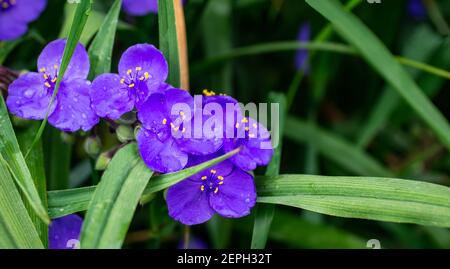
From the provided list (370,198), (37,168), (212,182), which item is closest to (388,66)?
(370,198)

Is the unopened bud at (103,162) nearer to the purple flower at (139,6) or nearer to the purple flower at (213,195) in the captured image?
the purple flower at (213,195)

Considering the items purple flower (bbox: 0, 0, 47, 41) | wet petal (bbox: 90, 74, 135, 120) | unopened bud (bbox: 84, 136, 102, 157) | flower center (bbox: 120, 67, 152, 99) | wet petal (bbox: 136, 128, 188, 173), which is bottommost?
wet petal (bbox: 136, 128, 188, 173)

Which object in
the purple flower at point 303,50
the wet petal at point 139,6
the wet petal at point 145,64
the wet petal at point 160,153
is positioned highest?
the purple flower at point 303,50

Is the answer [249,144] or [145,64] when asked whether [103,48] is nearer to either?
[145,64]

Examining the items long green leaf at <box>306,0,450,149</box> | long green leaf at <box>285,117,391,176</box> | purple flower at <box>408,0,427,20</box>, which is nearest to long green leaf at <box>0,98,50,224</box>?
long green leaf at <box>306,0,450,149</box>

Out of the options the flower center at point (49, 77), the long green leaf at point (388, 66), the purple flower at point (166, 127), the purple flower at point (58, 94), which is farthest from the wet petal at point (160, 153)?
the long green leaf at point (388, 66)

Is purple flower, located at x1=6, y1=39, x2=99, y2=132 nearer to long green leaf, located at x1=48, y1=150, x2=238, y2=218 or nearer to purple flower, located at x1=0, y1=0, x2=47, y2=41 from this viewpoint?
long green leaf, located at x1=48, y1=150, x2=238, y2=218

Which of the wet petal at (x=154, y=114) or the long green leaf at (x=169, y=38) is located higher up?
the long green leaf at (x=169, y=38)
